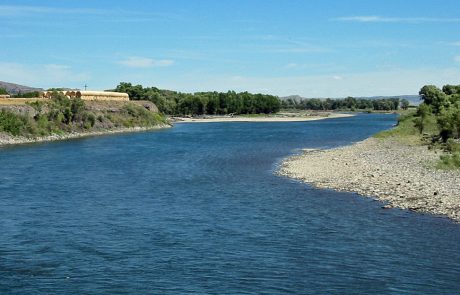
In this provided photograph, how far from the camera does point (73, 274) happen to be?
2639 cm

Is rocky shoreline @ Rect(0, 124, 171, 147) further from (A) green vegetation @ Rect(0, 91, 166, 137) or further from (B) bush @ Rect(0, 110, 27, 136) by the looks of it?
(B) bush @ Rect(0, 110, 27, 136)

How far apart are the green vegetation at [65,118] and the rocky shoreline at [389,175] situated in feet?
185

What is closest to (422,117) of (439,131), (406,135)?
(406,135)

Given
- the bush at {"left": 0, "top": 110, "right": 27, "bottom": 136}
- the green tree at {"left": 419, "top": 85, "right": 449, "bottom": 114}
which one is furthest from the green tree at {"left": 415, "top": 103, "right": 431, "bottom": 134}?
the bush at {"left": 0, "top": 110, "right": 27, "bottom": 136}

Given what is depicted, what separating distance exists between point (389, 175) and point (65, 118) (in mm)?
89460

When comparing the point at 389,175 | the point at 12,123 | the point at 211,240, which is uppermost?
the point at 12,123

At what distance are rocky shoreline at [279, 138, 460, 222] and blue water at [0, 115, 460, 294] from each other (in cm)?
189

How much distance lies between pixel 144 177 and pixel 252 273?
3353 centimetres

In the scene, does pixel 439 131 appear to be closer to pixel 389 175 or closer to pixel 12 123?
pixel 389 175

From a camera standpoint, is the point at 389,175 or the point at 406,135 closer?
the point at 389,175

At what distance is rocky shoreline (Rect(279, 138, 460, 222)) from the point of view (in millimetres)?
40719

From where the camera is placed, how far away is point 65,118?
126000 millimetres

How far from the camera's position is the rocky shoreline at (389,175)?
4072 cm

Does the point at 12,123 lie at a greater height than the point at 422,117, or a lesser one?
lesser
